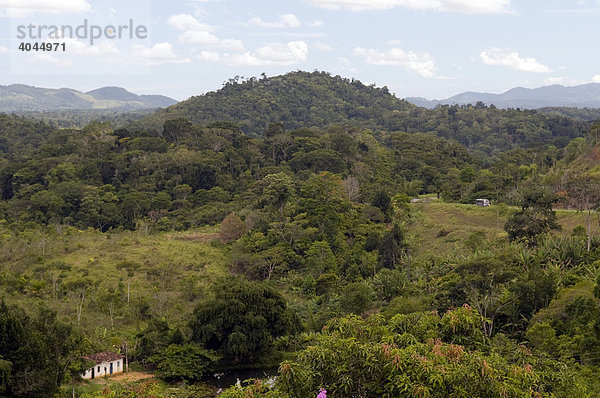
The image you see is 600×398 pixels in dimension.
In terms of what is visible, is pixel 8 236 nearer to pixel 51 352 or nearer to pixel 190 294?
pixel 190 294

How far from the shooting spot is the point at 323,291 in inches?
1017

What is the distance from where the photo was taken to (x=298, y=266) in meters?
29.2

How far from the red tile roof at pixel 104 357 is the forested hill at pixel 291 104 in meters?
60.2

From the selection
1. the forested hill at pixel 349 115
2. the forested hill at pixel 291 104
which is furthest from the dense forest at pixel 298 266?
the forested hill at pixel 291 104

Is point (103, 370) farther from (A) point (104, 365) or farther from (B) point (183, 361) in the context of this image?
(B) point (183, 361)

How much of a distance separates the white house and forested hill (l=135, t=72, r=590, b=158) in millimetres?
55111

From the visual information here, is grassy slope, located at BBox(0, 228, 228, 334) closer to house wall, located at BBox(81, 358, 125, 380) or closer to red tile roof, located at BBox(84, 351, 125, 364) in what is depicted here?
red tile roof, located at BBox(84, 351, 125, 364)

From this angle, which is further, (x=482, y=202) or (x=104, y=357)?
(x=482, y=202)

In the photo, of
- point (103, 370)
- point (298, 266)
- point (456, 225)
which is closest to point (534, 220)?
point (456, 225)

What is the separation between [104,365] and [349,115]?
81164 mm

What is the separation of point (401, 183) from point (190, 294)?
25.0 m

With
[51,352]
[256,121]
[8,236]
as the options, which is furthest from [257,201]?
[256,121]

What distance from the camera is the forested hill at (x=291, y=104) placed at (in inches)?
3383

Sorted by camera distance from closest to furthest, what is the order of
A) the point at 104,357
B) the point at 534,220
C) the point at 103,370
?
the point at 103,370 → the point at 104,357 → the point at 534,220
